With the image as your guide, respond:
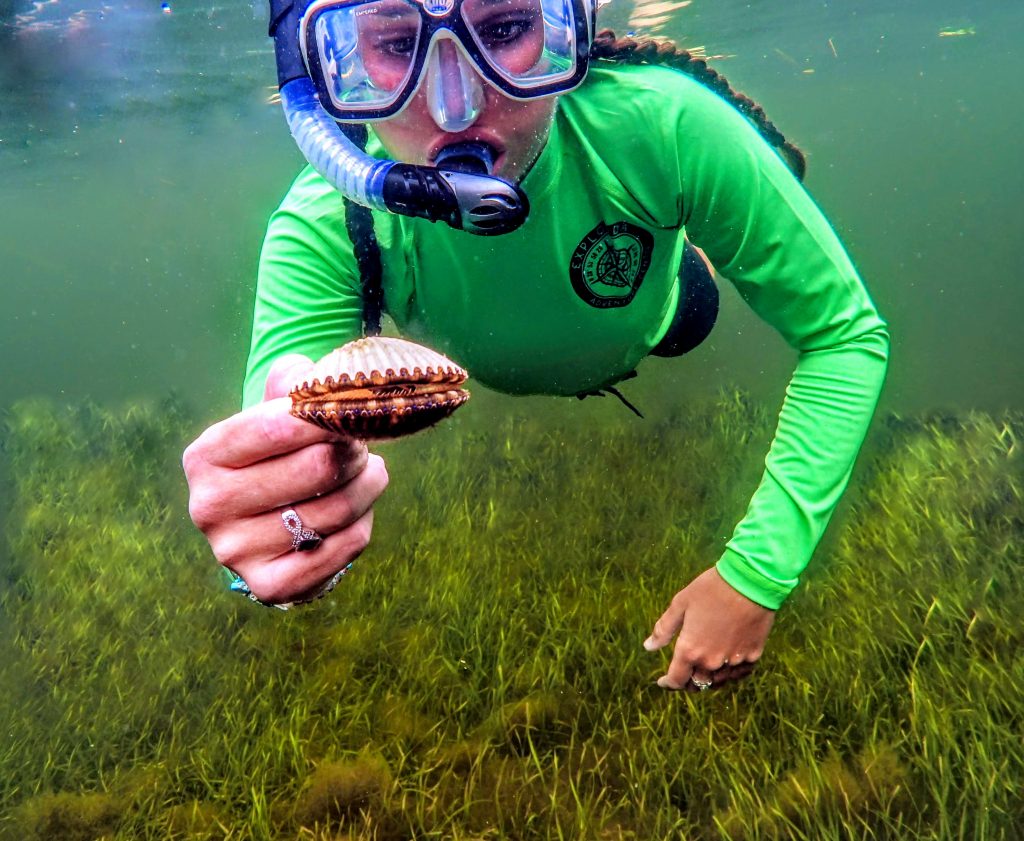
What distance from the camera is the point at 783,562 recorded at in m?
2.36

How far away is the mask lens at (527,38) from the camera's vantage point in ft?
7.33

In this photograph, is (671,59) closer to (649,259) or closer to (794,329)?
(649,259)

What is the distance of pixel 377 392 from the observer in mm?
1380

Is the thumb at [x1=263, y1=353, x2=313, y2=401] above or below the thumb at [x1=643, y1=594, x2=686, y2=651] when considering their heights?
above

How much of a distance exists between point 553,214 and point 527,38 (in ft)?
1.97

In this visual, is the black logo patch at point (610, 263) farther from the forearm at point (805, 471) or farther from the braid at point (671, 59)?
the forearm at point (805, 471)

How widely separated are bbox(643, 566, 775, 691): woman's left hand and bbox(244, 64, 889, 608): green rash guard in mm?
64

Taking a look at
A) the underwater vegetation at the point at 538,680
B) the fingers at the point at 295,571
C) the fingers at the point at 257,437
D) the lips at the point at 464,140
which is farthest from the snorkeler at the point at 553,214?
the underwater vegetation at the point at 538,680

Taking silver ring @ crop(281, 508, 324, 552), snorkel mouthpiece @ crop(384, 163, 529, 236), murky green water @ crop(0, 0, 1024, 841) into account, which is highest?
A: snorkel mouthpiece @ crop(384, 163, 529, 236)

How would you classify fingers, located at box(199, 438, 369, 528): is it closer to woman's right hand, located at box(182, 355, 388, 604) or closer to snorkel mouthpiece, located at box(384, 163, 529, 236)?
woman's right hand, located at box(182, 355, 388, 604)

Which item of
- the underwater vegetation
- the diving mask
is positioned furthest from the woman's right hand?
the diving mask

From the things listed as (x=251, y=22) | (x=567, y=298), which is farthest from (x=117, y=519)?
(x=251, y=22)

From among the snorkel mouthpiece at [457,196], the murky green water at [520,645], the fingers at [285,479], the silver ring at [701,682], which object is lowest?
the murky green water at [520,645]

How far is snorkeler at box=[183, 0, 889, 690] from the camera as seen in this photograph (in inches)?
86.4
